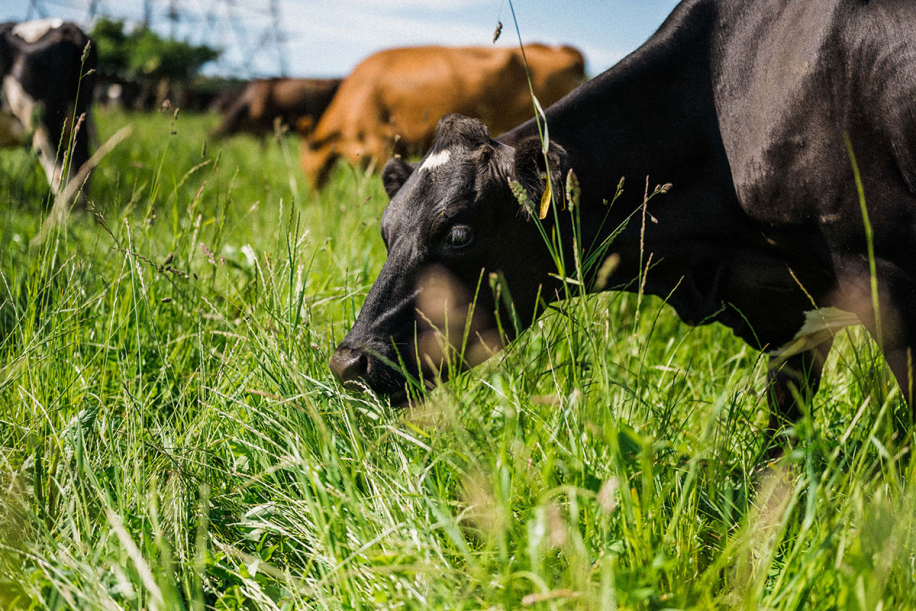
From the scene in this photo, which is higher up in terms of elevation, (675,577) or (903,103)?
(903,103)

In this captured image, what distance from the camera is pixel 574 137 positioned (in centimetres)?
231

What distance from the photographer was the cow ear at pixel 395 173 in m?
2.58

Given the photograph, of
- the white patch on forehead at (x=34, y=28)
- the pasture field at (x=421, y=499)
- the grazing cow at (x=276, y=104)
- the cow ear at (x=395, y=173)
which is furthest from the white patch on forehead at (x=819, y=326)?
the grazing cow at (x=276, y=104)

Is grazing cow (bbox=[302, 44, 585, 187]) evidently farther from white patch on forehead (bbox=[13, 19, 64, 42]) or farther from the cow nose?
the cow nose

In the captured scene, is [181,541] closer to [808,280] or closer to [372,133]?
[808,280]

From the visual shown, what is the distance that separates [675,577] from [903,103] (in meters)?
1.36

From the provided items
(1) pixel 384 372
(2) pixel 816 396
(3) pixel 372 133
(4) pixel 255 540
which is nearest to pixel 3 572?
(4) pixel 255 540

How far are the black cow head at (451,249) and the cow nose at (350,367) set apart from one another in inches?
1.3

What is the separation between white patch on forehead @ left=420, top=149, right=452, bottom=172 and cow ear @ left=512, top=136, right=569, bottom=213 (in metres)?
0.22

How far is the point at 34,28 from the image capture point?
225 inches

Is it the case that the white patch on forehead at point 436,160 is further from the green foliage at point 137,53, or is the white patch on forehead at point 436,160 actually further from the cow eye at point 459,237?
the green foliage at point 137,53

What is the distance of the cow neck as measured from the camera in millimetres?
2283

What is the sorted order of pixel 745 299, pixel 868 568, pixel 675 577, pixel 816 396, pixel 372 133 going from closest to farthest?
1. pixel 868 568
2. pixel 675 577
3. pixel 745 299
4. pixel 816 396
5. pixel 372 133

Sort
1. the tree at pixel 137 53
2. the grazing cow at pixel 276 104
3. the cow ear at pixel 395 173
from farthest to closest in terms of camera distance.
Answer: the tree at pixel 137 53 < the grazing cow at pixel 276 104 < the cow ear at pixel 395 173
